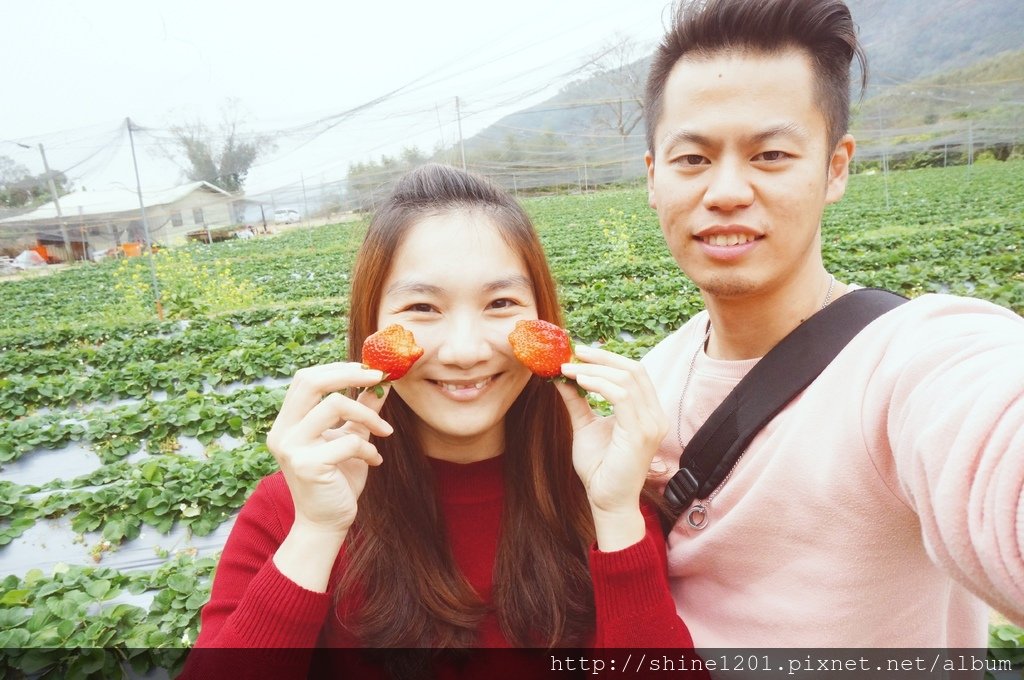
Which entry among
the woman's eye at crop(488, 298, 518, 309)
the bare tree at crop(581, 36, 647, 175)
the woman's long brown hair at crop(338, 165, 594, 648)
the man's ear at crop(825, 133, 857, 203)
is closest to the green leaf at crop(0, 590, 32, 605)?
the woman's long brown hair at crop(338, 165, 594, 648)

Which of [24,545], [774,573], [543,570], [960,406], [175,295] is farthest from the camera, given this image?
[175,295]

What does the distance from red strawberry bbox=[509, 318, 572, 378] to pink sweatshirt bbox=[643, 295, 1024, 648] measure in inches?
21.1

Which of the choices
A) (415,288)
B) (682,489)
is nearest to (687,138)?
(415,288)

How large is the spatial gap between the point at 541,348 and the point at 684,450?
54cm

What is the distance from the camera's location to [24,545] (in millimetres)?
3596

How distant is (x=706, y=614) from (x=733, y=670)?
0.13 metres

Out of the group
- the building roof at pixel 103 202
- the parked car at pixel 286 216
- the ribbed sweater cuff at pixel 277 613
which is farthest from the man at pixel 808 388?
the parked car at pixel 286 216

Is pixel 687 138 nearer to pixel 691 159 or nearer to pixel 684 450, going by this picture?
pixel 691 159

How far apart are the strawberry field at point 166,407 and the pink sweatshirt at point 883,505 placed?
4.95 feet

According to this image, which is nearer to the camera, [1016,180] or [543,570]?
[543,570]

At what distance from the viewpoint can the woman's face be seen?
1.45m

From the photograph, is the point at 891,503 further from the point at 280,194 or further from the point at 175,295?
the point at 280,194

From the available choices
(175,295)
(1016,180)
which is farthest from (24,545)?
(1016,180)

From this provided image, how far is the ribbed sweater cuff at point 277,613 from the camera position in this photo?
1239 millimetres
